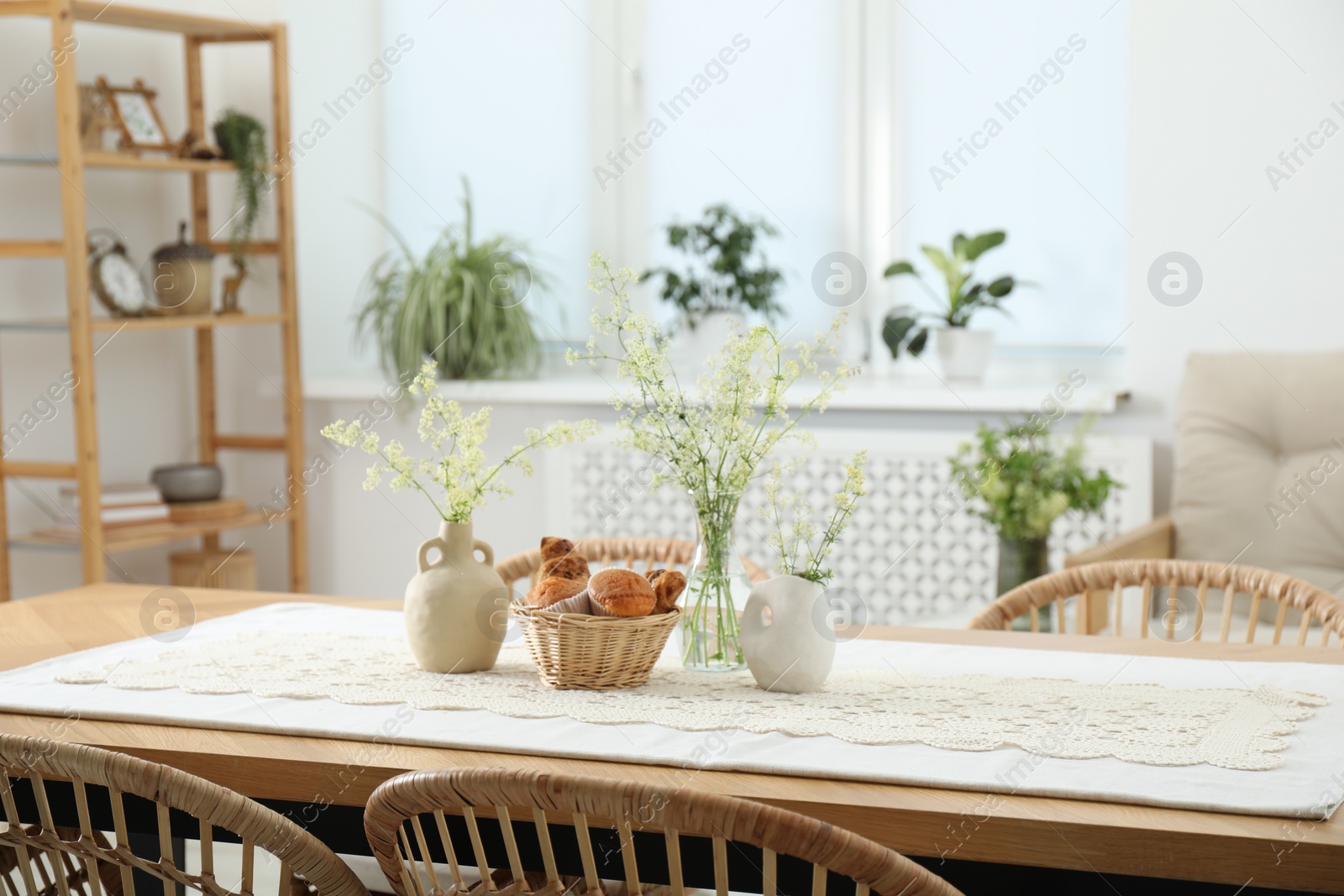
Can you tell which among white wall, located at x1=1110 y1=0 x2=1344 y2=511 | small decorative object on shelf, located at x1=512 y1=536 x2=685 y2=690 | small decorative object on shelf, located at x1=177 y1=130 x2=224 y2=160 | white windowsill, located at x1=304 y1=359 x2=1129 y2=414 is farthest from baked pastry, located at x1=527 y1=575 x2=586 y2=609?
small decorative object on shelf, located at x1=177 y1=130 x2=224 y2=160

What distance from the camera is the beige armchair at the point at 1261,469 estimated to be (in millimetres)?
2826

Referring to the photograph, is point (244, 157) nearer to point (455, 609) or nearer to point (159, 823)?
point (455, 609)

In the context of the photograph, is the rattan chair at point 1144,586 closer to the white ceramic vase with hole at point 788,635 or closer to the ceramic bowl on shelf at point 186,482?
the white ceramic vase with hole at point 788,635

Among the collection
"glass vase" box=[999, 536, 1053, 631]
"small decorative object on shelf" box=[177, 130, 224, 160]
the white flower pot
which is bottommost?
"glass vase" box=[999, 536, 1053, 631]

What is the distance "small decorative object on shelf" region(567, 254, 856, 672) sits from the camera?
151 cm

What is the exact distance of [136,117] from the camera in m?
3.52

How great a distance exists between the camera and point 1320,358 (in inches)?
114

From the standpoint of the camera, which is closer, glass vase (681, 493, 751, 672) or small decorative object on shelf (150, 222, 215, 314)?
glass vase (681, 493, 751, 672)

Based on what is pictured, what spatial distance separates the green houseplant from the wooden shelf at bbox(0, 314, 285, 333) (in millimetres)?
1049

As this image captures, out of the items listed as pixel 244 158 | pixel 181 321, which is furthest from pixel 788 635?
pixel 244 158

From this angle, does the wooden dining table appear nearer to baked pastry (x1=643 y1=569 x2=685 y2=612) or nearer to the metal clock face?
baked pastry (x1=643 y1=569 x2=685 y2=612)

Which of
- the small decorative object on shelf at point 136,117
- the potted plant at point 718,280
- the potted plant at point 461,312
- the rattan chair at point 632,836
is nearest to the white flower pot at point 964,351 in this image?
the potted plant at point 718,280

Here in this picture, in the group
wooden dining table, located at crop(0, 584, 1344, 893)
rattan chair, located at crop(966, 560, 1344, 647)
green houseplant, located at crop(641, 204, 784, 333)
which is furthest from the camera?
green houseplant, located at crop(641, 204, 784, 333)

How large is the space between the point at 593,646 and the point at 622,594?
7cm
